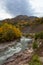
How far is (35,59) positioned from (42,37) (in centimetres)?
3375

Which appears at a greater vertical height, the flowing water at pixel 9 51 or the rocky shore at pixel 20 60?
the rocky shore at pixel 20 60

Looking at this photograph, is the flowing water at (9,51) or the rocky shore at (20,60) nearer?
the rocky shore at (20,60)

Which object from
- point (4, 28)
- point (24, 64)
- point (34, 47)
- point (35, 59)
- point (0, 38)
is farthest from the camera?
point (4, 28)

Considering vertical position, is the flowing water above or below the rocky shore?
Answer: below

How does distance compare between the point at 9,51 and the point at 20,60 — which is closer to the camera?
the point at 20,60

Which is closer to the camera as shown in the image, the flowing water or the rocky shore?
the rocky shore

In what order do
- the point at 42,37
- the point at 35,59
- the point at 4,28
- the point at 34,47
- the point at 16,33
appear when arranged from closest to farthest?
the point at 35,59 → the point at 34,47 → the point at 42,37 → the point at 16,33 → the point at 4,28

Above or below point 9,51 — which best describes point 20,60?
above

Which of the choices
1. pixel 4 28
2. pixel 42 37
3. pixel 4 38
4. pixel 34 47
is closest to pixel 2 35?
Answer: pixel 4 38

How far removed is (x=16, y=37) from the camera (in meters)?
81.8

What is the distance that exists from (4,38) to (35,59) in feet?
164

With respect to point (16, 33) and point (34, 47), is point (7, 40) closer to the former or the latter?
point (16, 33)

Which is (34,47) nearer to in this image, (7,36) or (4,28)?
(7,36)

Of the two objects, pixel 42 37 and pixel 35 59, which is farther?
pixel 42 37
